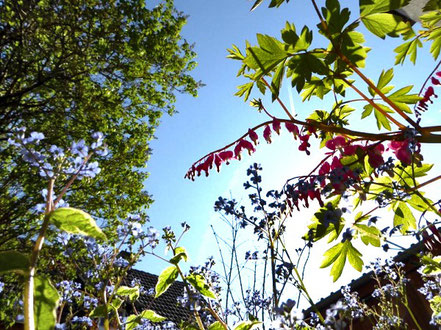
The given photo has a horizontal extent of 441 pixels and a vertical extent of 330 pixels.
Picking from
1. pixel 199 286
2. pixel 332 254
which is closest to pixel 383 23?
pixel 332 254

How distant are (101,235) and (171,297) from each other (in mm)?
17231

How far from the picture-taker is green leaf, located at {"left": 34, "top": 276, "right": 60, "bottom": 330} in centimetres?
78

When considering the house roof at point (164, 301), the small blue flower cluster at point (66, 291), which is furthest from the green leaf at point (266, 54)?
the house roof at point (164, 301)

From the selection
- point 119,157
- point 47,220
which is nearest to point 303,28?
point 47,220

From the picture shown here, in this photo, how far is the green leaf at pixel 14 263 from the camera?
761 millimetres

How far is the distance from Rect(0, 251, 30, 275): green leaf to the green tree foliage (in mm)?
7762

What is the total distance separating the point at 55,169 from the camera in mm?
1053

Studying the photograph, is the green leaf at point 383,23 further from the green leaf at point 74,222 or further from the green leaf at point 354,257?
the green leaf at point 74,222

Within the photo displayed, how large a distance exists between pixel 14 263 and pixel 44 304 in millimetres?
114

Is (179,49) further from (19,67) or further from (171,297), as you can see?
(171,297)

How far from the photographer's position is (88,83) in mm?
9023

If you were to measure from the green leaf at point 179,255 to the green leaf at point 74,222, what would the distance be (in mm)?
840

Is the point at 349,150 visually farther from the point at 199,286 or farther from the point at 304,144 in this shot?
the point at 199,286

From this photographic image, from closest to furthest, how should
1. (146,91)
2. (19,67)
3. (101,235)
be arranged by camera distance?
(101,235) < (19,67) < (146,91)
